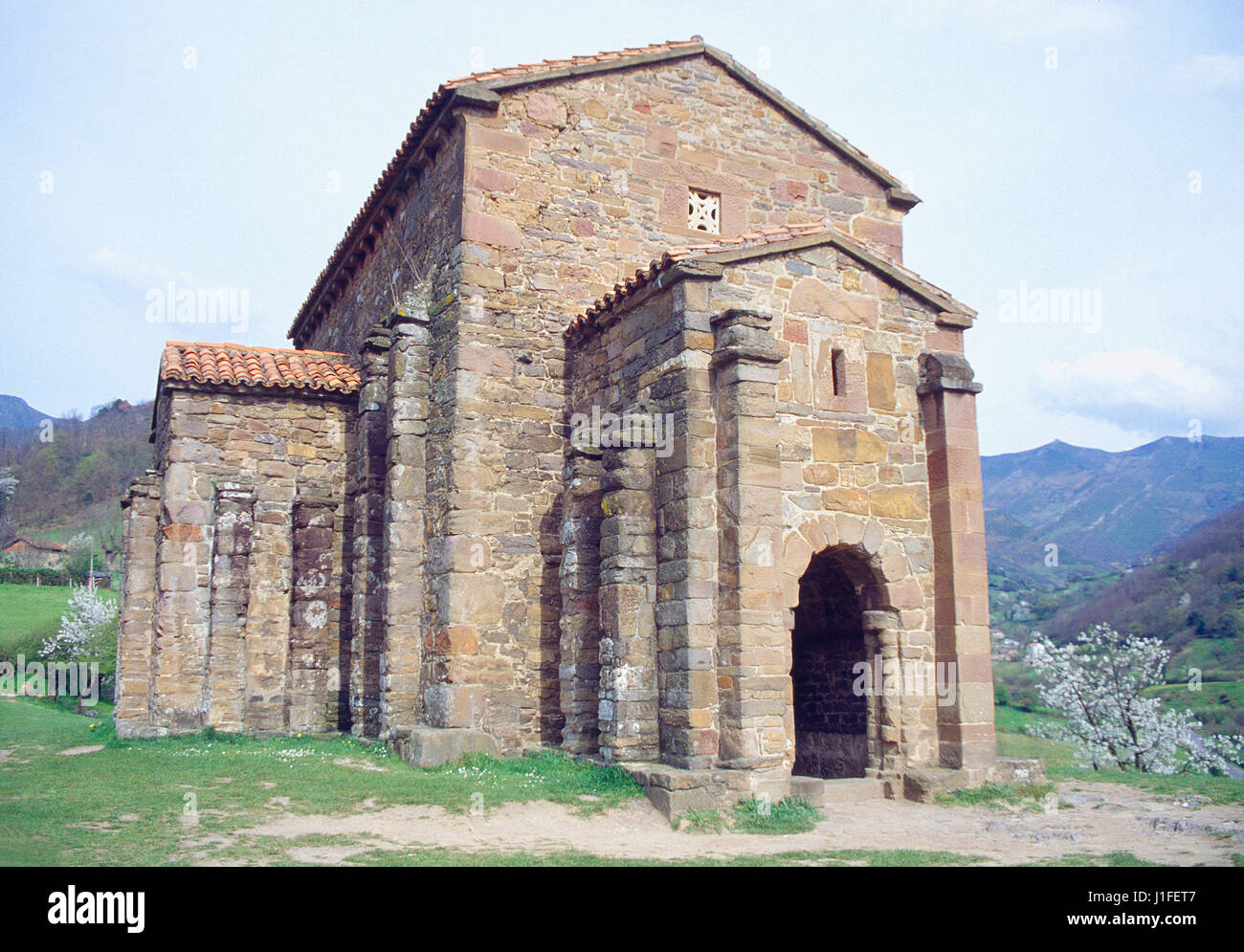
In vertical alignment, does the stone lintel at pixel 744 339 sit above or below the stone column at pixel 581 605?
above

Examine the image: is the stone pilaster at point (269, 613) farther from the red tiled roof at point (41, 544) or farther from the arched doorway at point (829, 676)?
the red tiled roof at point (41, 544)

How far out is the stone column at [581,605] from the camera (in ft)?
39.4

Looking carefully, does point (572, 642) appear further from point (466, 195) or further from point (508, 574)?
point (466, 195)

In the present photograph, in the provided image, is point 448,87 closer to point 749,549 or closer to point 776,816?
point 749,549

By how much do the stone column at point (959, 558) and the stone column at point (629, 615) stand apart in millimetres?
3501

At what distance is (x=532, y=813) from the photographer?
31.6 ft

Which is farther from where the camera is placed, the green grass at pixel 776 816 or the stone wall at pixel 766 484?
the stone wall at pixel 766 484

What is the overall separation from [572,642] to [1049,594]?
3268 inches

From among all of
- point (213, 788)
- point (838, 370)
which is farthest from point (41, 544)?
point (838, 370)

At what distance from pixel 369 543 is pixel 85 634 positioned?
28308mm

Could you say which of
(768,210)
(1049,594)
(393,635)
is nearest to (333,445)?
(393,635)

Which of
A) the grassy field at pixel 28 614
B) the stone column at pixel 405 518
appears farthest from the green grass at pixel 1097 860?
the grassy field at pixel 28 614

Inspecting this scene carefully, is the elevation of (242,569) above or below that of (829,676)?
above

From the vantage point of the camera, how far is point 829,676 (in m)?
14.0
